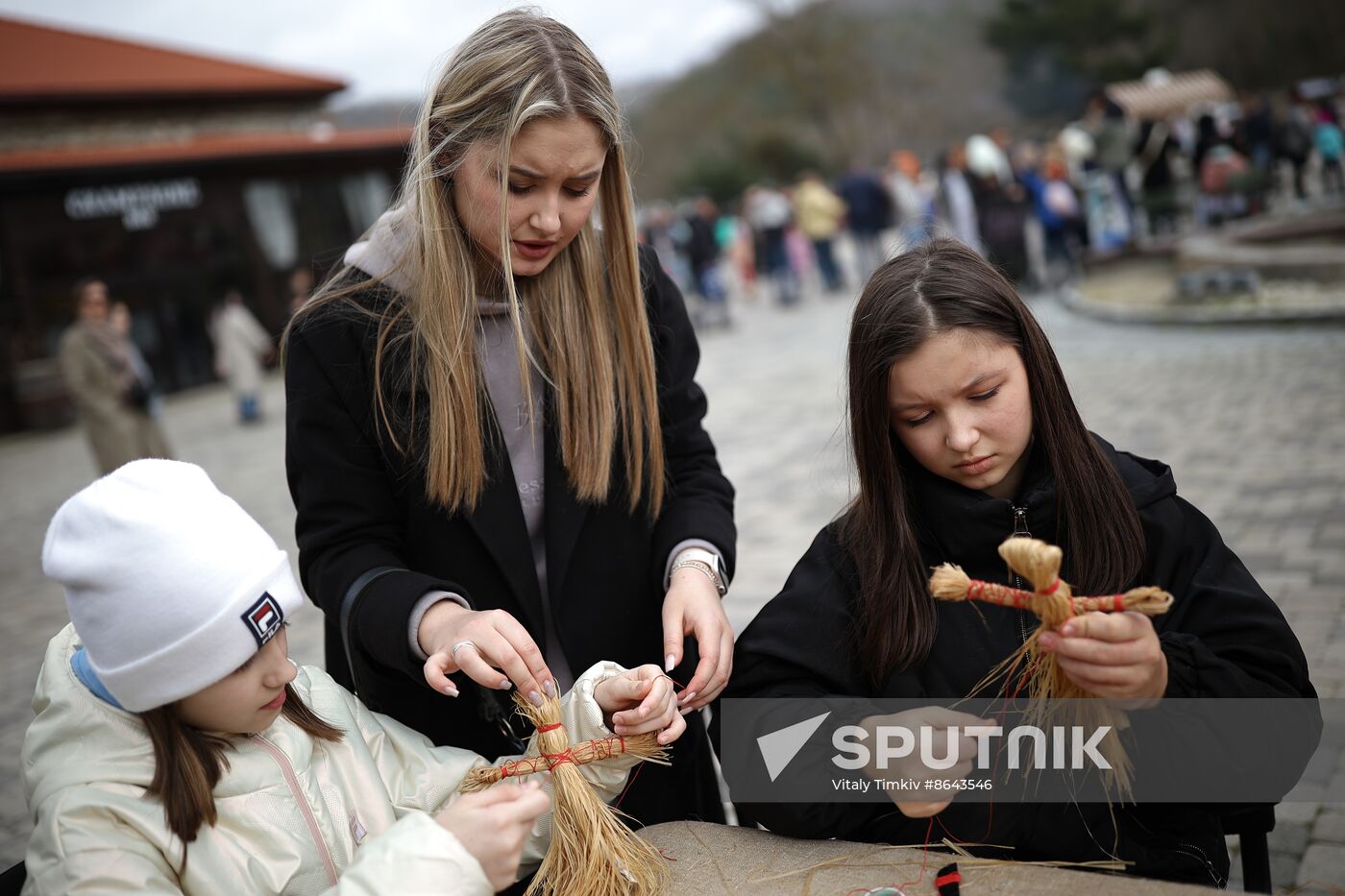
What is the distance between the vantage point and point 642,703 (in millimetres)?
1682

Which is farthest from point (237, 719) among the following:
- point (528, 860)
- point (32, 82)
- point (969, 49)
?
point (969, 49)

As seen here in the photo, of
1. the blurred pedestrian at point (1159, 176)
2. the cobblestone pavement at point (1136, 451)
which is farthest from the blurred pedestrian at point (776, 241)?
the blurred pedestrian at point (1159, 176)

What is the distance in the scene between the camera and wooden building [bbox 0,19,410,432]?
17.9m

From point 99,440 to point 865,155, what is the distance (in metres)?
44.1

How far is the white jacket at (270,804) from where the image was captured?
1381mm

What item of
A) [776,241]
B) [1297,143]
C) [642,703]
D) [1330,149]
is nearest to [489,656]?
[642,703]

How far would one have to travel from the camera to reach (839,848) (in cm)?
166

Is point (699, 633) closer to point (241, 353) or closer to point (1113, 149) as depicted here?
point (241, 353)

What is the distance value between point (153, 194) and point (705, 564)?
20935 mm

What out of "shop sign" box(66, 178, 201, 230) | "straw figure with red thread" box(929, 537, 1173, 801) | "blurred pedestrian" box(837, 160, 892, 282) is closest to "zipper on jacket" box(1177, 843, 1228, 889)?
"straw figure with red thread" box(929, 537, 1173, 801)

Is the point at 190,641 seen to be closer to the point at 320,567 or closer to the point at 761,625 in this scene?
the point at 320,567

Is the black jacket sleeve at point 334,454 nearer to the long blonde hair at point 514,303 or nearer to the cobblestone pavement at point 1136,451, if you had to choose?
the long blonde hair at point 514,303

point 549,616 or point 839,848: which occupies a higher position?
point 549,616

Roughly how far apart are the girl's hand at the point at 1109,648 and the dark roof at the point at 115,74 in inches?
887
